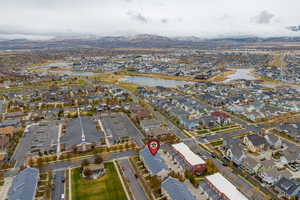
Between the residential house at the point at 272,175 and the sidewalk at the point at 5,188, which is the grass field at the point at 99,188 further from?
the residential house at the point at 272,175

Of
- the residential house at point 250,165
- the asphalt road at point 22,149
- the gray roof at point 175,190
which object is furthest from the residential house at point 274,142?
the asphalt road at point 22,149

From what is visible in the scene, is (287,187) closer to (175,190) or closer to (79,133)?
(175,190)

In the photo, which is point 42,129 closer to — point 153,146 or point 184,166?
point 153,146

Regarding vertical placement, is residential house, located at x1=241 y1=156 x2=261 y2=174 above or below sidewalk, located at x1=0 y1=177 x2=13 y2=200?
above

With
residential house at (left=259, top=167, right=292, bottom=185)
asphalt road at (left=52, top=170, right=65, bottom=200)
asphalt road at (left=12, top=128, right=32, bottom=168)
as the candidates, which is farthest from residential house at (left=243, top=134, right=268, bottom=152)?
asphalt road at (left=12, top=128, right=32, bottom=168)

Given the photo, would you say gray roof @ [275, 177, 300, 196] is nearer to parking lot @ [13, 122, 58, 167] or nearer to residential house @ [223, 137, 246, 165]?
residential house @ [223, 137, 246, 165]

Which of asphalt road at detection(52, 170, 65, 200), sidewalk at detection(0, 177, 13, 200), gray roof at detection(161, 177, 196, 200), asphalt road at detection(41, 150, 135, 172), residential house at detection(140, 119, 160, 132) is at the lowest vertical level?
sidewalk at detection(0, 177, 13, 200)

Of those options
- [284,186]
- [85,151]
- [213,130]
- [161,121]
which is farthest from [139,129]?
[284,186]

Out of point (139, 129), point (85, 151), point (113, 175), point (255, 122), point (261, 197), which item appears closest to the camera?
point (261, 197)
